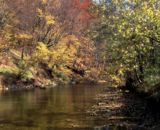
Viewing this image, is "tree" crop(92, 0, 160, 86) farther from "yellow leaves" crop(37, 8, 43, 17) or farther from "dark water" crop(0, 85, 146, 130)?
"yellow leaves" crop(37, 8, 43, 17)

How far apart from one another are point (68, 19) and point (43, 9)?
8.49 metres

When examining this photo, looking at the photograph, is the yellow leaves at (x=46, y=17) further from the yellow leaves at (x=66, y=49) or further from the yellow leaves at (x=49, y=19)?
the yellow leaves at (x=66, y=49)

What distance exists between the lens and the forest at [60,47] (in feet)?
131

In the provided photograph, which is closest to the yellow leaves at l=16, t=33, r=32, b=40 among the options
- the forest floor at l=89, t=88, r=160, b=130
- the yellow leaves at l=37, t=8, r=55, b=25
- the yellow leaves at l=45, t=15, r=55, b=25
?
the yellow leaves at l=37, t=8, r=55, b=25

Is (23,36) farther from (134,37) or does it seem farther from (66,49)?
(134,37)

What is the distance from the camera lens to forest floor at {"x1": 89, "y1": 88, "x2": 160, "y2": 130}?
27.5 m

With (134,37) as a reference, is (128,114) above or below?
below

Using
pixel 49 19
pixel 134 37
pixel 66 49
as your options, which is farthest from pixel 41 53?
pixel 134 37

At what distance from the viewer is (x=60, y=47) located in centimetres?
8206

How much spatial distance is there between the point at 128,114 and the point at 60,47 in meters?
50.1

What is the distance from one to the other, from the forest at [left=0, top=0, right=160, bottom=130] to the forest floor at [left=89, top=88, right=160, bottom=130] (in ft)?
5.96

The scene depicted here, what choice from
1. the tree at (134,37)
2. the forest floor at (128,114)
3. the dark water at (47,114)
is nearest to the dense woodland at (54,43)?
the tree at (134,37)

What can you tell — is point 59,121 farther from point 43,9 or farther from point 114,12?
point 43,9

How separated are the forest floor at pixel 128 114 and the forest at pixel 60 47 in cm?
182
